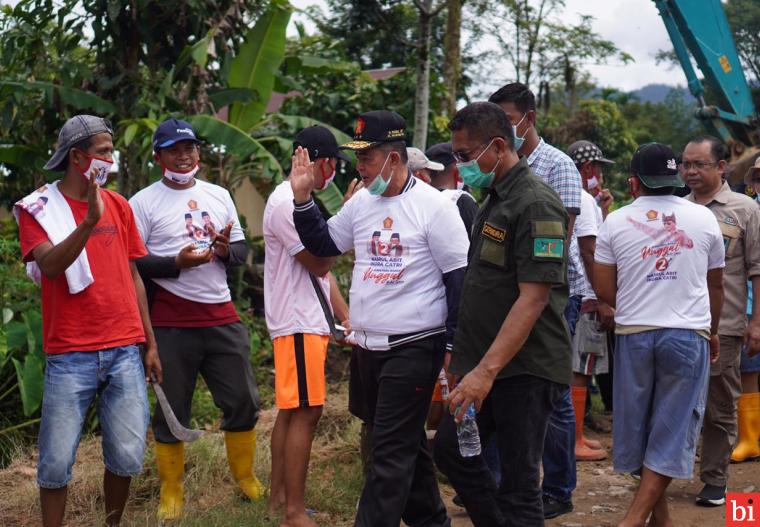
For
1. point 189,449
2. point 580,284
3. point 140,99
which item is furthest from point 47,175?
point 580,284

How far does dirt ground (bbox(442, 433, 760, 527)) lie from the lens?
5523mm

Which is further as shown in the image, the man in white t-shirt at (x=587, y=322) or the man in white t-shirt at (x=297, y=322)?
the man in white t-shirt at (x=587, y=322)

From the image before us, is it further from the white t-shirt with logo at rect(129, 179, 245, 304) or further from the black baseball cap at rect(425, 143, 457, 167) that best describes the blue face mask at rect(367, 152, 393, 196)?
the black baseball cap at rect(425, 143, 457, 167)

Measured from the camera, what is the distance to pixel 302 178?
15.4 feet

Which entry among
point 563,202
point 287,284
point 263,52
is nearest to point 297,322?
point 287,284

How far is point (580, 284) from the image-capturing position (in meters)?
5.80

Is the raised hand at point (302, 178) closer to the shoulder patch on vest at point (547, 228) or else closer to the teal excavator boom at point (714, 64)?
the shoulder patch on vest at point (547, 228)

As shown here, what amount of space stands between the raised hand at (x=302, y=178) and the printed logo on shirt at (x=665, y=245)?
1.78 metres

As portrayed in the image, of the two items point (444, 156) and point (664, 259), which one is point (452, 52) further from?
point (664, 259)

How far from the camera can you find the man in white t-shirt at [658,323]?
4938 millimetres

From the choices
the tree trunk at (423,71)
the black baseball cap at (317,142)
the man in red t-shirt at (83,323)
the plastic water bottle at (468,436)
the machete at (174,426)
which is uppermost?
the tree trunk at (423,71)

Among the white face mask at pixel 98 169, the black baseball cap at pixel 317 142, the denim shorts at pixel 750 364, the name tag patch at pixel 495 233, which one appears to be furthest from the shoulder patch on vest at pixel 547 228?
the denim shorts at pixel 750 364

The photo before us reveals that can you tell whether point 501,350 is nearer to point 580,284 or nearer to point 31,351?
point 580,284

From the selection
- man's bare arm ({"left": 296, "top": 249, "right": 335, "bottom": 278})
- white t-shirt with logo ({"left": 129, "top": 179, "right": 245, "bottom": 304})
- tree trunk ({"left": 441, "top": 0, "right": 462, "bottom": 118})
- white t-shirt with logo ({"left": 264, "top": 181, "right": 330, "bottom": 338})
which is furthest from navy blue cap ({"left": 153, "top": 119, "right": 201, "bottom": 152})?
tree trunk ({"left": 441, "top": 0, "right": 462, "bottom": 118})
